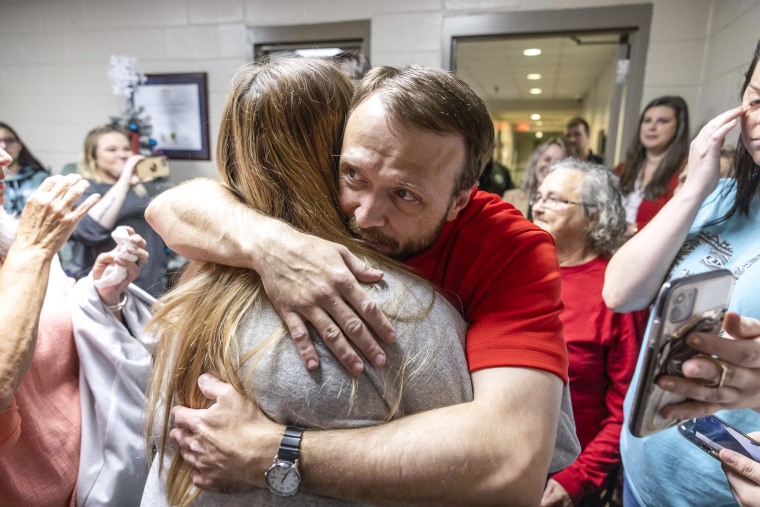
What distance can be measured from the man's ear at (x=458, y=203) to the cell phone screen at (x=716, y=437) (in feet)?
1.51

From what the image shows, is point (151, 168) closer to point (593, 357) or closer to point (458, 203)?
point (458, 203)

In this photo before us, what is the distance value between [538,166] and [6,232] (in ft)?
7.48

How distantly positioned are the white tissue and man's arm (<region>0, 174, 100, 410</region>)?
0.11 metres

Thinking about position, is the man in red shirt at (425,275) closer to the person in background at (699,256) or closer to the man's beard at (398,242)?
the man's beard at (398,242)

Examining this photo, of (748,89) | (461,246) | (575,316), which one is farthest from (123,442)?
(748,89)

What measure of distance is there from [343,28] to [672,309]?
9.16ft

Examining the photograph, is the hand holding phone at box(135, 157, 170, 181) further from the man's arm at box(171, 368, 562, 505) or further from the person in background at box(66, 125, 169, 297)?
the man's arm at box(171, 368, 562, 505)

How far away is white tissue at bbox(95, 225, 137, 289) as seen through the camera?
1.08 metres

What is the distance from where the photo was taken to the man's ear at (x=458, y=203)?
0.76m

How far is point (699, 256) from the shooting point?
99cm

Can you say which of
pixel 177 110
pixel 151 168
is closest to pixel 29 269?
pixel 151 168

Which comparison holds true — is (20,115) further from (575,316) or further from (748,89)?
(748,89)

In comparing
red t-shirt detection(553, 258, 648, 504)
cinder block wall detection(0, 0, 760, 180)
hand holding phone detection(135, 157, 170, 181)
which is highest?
cinder block wall detection(0, 0, 760, 180)

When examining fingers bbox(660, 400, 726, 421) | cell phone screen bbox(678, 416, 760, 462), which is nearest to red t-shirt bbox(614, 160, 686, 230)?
cell phone screen bbox(678, 416, 760, 462)
